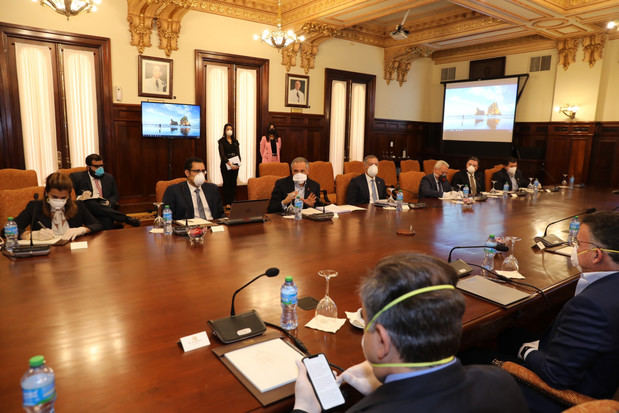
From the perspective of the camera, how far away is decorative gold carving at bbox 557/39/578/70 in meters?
7.96

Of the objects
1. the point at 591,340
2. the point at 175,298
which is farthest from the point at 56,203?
the point at 591,340

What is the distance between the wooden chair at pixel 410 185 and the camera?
5.68 meters

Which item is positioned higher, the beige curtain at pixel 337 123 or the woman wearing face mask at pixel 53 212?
the beige curtain at pixel 337 123

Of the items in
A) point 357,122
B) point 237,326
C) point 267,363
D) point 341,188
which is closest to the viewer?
point 267,363

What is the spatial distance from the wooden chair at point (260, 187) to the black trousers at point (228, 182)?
8.46 ft

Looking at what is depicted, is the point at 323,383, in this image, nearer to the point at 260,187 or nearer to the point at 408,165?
the point at 260,187

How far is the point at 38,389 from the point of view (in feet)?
3.19

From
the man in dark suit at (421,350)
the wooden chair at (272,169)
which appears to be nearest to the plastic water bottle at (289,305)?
the man in dark suit at (421,350)

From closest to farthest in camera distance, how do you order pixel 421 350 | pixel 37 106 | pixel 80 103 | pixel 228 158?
pixel 421 350
pixel 37 106
pixel 80 103
pixel 228 158

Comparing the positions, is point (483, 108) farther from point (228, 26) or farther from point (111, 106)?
point (111, 106)

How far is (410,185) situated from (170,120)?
3935 mm

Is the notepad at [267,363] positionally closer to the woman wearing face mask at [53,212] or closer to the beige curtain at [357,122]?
the woman wearing face mask at [53,212]

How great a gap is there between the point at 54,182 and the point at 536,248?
3.37m

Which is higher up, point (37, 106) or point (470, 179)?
point (37, 106)
